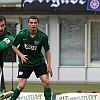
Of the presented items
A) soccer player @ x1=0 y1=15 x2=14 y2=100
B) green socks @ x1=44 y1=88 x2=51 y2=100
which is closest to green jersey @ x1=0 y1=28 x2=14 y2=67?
soccer player @ x1=0 y1=15 x2=14 y2=100

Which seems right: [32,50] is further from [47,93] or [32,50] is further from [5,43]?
[5,43]

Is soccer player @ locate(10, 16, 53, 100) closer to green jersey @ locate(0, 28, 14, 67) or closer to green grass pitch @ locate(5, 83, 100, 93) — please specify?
green jersey @ locate(0, 28, 14, 67)

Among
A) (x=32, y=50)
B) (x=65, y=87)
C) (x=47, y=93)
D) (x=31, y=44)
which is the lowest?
(x=65, y=87)

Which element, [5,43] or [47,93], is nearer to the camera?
[5,43]

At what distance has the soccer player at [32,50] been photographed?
852 cm

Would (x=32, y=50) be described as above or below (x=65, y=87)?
above

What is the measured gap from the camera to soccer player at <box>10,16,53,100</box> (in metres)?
8.52

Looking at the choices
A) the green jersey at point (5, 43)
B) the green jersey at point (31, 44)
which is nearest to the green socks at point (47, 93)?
the green jersey at point (31, 44)

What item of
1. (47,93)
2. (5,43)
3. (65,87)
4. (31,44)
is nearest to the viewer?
(5,43)

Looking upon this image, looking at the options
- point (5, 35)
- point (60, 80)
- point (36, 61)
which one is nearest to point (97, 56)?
point (60, 80)

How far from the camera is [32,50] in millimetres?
8578

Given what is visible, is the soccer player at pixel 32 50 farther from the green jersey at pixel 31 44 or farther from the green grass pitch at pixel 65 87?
the green grass pitch at pixel 65 87

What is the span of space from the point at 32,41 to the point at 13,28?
9.08 m

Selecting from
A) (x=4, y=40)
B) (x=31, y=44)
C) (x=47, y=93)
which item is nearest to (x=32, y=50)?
(x=31, y=44)
